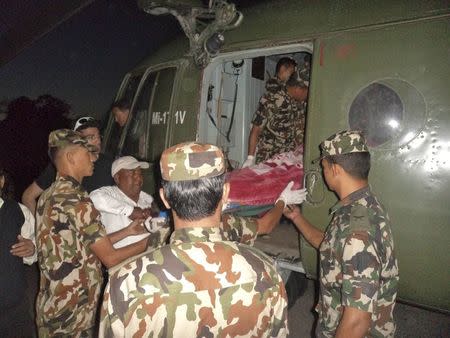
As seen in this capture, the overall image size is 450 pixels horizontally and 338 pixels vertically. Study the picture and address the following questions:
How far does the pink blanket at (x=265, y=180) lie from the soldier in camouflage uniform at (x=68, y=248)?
1.11 m

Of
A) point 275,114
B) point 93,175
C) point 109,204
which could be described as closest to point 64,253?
point 109,204

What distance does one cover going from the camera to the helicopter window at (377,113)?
2410 mm

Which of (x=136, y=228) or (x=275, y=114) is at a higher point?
(x=275, y=114)

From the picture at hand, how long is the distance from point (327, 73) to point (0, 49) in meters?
7.04

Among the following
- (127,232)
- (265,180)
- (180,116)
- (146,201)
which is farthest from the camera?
(180,116)

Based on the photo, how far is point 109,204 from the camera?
278 cm

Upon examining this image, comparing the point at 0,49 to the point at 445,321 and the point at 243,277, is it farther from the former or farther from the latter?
the point at 445,321

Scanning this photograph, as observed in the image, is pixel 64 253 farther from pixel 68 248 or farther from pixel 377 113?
pixel 377 113

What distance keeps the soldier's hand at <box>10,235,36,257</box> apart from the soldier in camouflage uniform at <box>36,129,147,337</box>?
0.15 metres

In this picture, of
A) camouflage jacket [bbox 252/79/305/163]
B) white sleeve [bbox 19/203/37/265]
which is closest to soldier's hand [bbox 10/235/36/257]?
white sleeve [bbox 19/203/37/265]

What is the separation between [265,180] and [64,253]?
69.8 inches

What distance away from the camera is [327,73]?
2.72 m

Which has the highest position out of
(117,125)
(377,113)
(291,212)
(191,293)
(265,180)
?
(377,113)

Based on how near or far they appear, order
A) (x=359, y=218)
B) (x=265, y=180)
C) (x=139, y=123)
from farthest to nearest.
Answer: (x=139, y=123) → (x=265, y=180) → (x=359, y=218)
